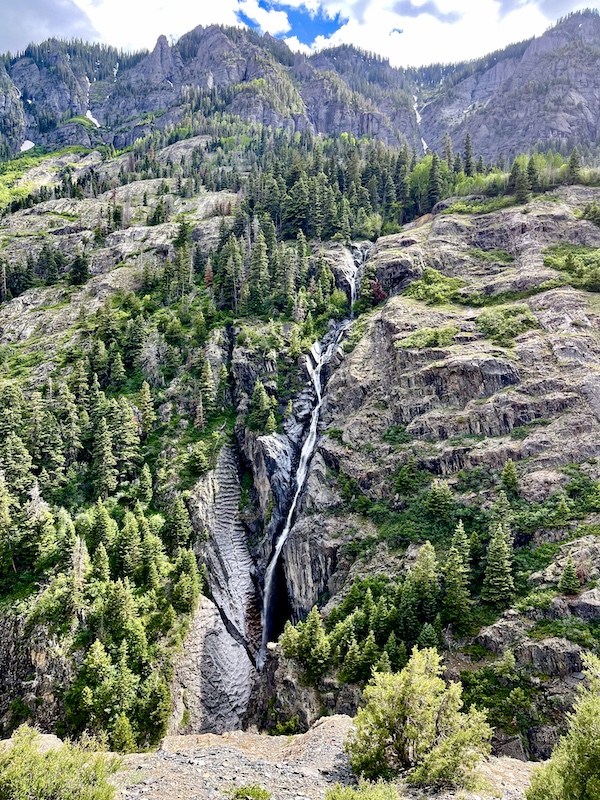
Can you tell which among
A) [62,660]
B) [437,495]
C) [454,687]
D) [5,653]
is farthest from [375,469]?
[5,653]

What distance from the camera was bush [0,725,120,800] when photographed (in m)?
21.0

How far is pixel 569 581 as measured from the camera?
130 ft

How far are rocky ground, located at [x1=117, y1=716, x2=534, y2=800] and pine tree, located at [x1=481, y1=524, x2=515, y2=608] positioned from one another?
42.9 feet

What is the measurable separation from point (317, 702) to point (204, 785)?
59.9 ft

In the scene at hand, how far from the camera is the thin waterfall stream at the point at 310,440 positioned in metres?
61.6

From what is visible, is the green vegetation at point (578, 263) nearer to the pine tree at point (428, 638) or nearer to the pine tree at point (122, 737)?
the pine tree at point (428, 638)

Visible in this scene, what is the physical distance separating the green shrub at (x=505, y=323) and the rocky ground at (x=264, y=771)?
49930 millimetres

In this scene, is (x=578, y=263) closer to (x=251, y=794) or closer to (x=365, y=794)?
(x=365, y=794)

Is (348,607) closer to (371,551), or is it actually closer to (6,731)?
(371,551)

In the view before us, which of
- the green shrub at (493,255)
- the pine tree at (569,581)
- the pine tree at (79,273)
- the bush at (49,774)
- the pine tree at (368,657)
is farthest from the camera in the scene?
the pine tree at (79,273)

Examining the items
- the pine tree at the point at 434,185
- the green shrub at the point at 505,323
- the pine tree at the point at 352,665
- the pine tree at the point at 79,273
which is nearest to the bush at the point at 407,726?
the pine tree at the point at 352,665

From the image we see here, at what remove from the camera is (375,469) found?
2411 inches

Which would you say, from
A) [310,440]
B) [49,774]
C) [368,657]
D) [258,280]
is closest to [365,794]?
[49,774]

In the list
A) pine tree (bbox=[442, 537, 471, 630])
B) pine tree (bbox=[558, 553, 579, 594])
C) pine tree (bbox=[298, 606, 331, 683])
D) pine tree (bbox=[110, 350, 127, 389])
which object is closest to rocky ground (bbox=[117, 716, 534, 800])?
pine tree (bbox=[298, 606, 331, 683])
